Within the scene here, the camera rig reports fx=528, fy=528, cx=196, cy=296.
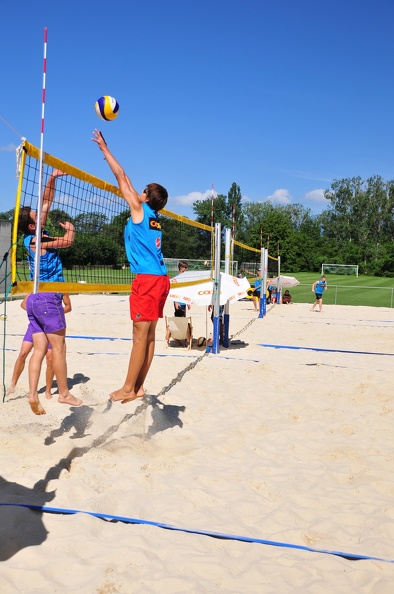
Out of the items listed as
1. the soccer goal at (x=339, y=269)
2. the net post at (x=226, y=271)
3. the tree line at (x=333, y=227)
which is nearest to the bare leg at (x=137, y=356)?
the net post at (x=226, y=271)

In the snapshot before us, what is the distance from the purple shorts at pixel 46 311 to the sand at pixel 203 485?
79 cm

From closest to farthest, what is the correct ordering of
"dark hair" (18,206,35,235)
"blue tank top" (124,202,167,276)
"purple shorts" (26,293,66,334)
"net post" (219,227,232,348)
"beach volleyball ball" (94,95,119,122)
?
"dark hair" (18,206,35,235)
"blue tank top" (124,202,167,276)
"beach volleyball ball" (94,95,119,122)
"purple shorts" (26,293,66,334)
"net post" (219,227,232,348)

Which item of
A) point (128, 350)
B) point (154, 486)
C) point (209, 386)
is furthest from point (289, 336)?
point (154, 486)

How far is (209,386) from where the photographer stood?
6027 mm

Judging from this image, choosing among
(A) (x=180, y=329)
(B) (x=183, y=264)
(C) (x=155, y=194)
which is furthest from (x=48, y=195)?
(A) (x=180, y=329)

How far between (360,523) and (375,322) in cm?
1232

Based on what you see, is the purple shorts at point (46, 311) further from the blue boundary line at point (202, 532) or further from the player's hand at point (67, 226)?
the blue boundary line at point (202, 532)

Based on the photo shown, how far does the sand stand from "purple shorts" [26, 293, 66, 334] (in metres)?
0.79

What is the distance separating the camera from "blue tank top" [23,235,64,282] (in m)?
4.25

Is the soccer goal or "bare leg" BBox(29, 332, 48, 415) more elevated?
the soccer goal

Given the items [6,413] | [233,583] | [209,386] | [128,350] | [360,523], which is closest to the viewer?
[233,583]

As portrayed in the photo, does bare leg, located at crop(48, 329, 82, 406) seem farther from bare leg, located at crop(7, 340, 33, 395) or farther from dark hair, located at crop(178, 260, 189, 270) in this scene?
dark hair, located at crop(178, 260, 189, 270)

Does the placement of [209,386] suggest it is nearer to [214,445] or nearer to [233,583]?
[214,445]

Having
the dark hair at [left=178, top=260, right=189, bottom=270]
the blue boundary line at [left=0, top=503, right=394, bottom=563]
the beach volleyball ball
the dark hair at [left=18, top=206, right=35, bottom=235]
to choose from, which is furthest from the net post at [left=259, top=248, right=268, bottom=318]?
the blue boundary line at [left=0, top=503, right=394, bottom=563]
